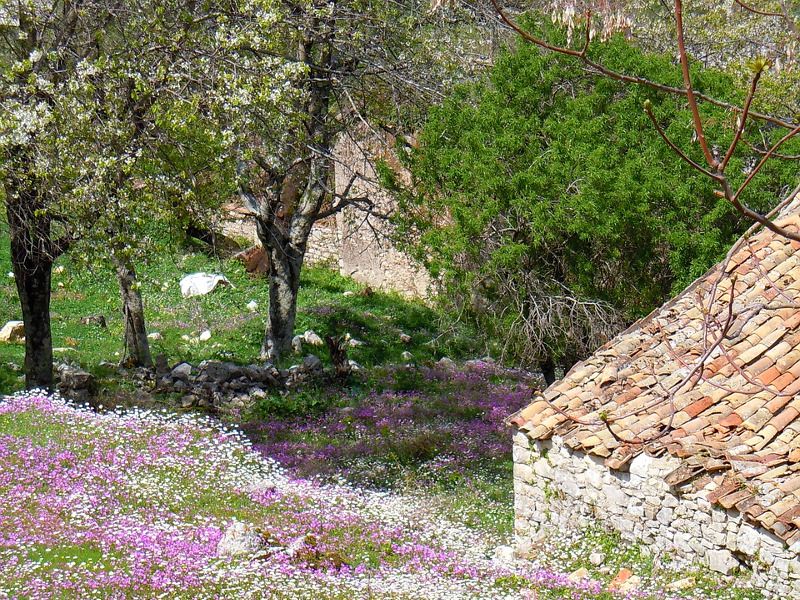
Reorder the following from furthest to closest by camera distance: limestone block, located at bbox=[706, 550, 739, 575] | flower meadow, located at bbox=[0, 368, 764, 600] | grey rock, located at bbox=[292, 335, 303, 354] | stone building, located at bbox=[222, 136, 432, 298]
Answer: stone building, located at bbox=[222, 136, 432, 298]
grey rock, located at bbox=[292, 335, 303, 354]
limestone block, located at bbox=[706, 550, 739, 575]
flower meadow, located at bbox=[0, 368, 764, 600]

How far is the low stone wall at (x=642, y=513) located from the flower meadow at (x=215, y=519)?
32.1 inches

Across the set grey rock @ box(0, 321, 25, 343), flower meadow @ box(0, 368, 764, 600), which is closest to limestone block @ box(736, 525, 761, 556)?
flower meadow @ box(0, 368, 764, 600)

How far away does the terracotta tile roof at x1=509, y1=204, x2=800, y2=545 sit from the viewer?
912 centimetres

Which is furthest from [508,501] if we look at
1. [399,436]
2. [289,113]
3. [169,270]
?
[169,270]

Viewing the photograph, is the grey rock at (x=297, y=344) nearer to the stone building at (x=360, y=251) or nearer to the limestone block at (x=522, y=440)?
the stone building at (x=360, y=251)

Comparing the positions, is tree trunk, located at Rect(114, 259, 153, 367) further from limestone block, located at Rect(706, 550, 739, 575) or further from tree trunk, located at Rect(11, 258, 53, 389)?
A: limestone block, located at Rect(706, 550, 739, 575)

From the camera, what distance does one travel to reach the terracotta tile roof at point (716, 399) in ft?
29.9

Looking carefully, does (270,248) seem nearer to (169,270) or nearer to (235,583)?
(169,270)

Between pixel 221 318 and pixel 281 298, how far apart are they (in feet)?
Result: 12.9

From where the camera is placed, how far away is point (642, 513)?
33.4 ft

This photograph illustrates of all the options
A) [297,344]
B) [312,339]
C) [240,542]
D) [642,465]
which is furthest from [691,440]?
[312,339]

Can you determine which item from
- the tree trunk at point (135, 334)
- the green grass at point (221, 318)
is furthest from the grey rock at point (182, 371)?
the green grass at point (221, 318)

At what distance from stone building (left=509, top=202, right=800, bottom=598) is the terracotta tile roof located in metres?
0.01

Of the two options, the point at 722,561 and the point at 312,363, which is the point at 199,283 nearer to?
the point at 312,363
